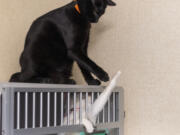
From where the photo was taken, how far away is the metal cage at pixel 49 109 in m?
0.66

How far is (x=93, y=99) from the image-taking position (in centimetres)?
87

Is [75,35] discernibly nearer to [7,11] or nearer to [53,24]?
[53,24]

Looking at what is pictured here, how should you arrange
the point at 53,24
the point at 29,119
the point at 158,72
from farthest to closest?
the point at 158,72, the point at 53,24, the point at 29,119

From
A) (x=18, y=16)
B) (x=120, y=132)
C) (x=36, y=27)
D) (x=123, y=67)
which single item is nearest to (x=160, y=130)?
(x=120, y=132)

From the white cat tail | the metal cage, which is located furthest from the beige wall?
the white cat tail

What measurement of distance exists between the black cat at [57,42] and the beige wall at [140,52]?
234mm

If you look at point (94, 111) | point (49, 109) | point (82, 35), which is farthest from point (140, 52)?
point (49, 109)

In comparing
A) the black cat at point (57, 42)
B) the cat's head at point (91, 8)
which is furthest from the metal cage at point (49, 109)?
the cat's head at point (91, 8)

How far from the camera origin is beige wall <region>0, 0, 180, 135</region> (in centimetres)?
104

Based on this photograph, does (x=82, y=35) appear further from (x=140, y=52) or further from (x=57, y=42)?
(x=140, y=52)

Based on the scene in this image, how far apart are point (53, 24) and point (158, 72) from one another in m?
0.49

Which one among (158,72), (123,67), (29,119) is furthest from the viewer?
(123,67)

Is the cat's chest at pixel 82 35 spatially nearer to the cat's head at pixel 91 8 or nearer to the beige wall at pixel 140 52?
the cat's head at pixel 91 8

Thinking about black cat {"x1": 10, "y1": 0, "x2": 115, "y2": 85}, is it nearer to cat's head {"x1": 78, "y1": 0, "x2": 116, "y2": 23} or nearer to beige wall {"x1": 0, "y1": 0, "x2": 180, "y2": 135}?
cat's head {"x1": 78, "y1": 0, "x2": 116, "y2": 23}
